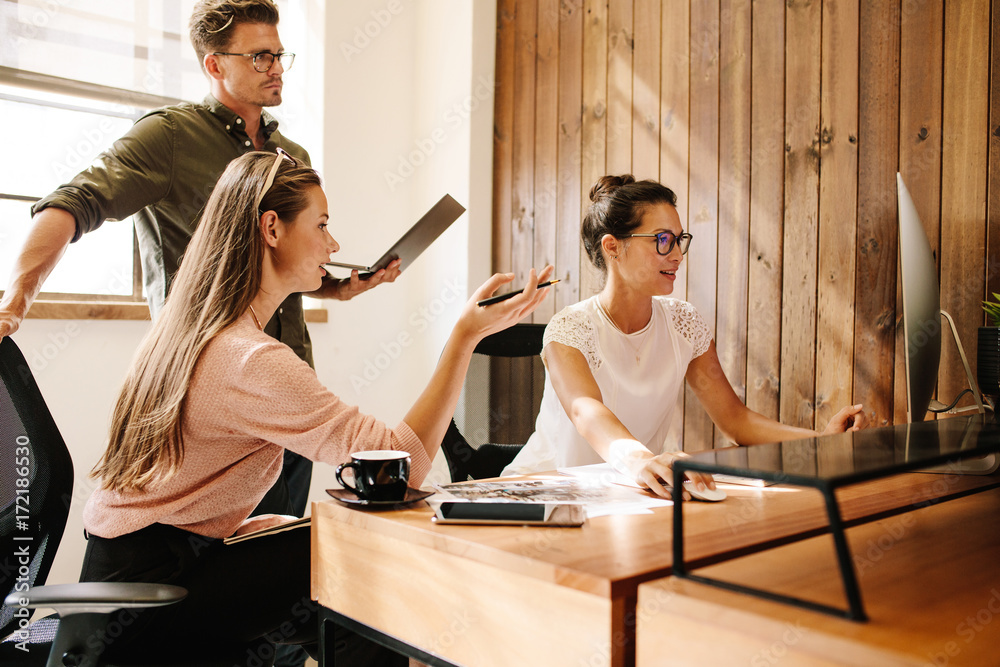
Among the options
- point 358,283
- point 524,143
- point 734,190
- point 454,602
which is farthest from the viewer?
point 524,143

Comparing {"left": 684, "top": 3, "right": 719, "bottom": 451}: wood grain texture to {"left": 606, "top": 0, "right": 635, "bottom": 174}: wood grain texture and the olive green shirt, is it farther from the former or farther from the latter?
the olive green shirt

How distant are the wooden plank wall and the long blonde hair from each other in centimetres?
135

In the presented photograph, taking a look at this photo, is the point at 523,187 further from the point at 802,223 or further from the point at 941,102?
the point at 941,102

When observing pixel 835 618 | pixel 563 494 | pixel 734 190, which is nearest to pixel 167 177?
pixel 563 494

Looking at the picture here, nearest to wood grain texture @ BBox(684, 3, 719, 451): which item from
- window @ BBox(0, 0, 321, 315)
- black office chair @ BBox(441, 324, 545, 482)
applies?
black office chair @ BBox(441, 324, 545, 482)

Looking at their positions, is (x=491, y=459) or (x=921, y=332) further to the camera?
(x=491, y=459)

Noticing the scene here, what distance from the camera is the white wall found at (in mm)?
3051

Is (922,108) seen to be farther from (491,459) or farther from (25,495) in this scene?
(25,495)

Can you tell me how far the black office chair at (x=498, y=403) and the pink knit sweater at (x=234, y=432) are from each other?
568 millimetres

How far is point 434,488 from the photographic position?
3.63 ft

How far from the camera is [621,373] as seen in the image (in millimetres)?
1829

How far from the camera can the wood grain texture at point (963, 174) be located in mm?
1767

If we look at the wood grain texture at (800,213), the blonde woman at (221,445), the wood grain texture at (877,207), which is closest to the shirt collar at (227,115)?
the blonde woman at (221,445)

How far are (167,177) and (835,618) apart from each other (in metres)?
1.77
